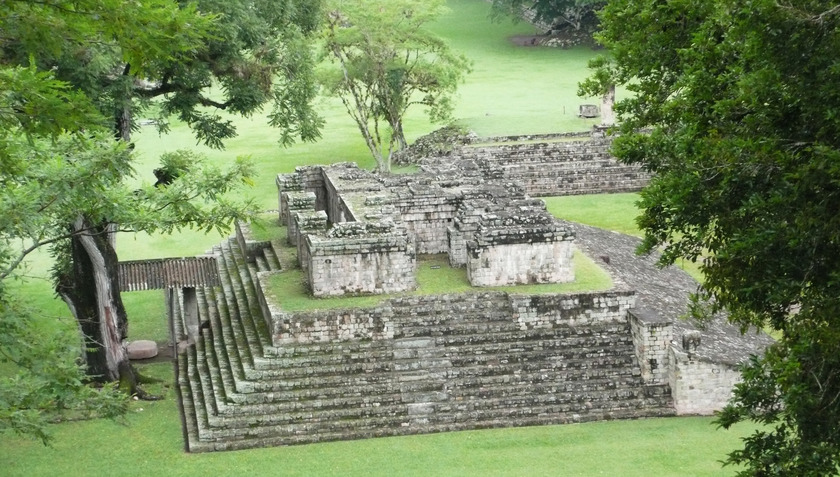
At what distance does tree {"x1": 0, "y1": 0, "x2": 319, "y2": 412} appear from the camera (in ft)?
32.3

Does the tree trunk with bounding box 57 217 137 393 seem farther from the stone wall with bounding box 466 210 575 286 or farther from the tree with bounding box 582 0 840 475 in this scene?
the tree with bounding box 582 0 840 475

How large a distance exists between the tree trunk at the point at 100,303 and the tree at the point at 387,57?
52.5ft

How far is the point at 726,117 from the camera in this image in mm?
13008

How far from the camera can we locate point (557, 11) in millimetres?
57875

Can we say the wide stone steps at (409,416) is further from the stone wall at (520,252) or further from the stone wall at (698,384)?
the stone wall at (520,252)

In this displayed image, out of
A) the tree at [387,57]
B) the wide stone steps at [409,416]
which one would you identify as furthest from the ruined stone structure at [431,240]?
the tree at [387,57]

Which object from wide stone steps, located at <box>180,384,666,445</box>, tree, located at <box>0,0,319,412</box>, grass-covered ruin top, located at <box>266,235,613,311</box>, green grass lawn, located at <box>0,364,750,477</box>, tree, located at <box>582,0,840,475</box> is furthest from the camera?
grass-covered ruin top, located at <box>266,235,613,311</box>

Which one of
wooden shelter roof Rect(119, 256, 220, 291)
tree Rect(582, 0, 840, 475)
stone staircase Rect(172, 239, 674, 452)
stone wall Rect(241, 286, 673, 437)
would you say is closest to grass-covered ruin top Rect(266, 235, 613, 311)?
stone wall Rect(241, 286, 673, 437)

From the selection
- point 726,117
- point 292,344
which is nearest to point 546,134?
point 292,344

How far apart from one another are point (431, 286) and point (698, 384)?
4.60 metres

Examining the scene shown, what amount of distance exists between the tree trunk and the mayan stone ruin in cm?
121

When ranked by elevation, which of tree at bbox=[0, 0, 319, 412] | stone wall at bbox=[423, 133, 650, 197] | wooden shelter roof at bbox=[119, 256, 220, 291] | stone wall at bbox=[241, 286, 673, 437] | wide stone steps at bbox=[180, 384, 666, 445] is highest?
tree at bbox=[0, 0, 319, 412]

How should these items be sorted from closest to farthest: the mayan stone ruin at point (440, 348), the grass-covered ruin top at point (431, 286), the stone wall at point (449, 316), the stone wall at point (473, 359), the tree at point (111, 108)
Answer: the tree at point (111, 108)
the mayan stone ruin at point (440, 348)
the stone wall at point (473, 359)
the stone wall at point (449, 316)
the grass-covered ruin top at point (431, 286)

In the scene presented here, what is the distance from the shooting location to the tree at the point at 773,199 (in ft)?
36.9
